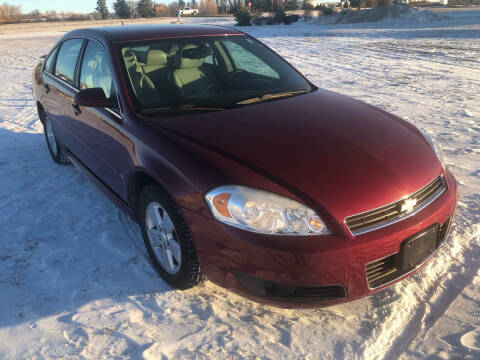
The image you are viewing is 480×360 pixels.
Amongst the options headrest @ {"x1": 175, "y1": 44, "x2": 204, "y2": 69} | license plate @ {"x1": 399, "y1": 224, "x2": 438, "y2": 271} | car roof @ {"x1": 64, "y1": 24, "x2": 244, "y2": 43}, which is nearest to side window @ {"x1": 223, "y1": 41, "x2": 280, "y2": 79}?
car roof @ {"x1": 64, "y1": 24, "x2": 244, "y2": 43}

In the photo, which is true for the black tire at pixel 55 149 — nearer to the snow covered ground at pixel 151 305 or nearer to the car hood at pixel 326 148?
the snow covered ground at pixel 151 305

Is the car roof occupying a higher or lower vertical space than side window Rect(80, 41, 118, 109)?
higher

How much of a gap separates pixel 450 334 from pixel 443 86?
21.8 ft

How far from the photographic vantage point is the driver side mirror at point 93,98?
2709mm

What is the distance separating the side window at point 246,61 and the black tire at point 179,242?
1.53 m

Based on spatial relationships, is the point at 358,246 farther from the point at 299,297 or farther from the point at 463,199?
the point at 463,199

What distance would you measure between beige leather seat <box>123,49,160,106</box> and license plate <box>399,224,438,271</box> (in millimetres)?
1800

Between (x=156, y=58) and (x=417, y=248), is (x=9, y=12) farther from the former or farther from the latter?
(x=417, y=248)

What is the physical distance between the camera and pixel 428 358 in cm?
198

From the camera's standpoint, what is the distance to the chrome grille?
75.2 inches

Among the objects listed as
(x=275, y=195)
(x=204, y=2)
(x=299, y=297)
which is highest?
A: (x=204, y=2)

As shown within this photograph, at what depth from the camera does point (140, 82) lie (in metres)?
2.81

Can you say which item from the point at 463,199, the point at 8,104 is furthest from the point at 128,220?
the point at 8,104

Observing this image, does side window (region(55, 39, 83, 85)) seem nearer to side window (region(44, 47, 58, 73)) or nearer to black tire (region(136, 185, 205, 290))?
side window (region(44, 47, 58, 73))
